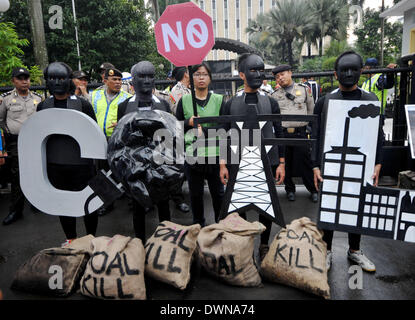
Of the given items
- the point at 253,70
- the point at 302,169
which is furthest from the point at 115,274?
the point at 302,169

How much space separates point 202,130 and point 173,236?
939 millimetres

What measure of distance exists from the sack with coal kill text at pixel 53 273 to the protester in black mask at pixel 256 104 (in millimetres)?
1347

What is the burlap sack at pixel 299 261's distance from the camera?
93.7 inches

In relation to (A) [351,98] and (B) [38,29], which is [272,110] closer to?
(A) [351,98]

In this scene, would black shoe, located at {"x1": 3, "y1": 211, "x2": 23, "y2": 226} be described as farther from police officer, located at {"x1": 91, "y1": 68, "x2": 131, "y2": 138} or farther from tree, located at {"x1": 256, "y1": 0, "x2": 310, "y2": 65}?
tree, located at {"x1": 256, "y1": 0, "x2": 310, "y2": 65}

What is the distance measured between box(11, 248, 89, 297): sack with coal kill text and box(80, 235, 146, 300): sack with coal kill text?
139mm

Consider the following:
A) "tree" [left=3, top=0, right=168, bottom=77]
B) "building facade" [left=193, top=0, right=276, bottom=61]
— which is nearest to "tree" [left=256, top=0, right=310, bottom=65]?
"building facade" [left=193, top=0, right=276, bottom=61]

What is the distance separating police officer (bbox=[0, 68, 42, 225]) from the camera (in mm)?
4250

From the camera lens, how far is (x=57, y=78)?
2814 millimetres

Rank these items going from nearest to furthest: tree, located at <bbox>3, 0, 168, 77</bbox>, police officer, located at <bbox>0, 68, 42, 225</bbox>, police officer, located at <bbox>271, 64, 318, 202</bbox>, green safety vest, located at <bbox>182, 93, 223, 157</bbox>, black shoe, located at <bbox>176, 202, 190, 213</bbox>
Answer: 1. green safety vest, located at <bbox>182, 93, 223, 157</bbox>
2. police officer, located at <bbox>0, 68, 42, 225</bbox>
3. black shoe, located at <bbox>176, 202, 190, 213</bbox>
4. police officer, located at <bbox>271, 64, 318, 202</bbox>
5. tree, located at <bbox>3, 0, 168, 77</bbox>

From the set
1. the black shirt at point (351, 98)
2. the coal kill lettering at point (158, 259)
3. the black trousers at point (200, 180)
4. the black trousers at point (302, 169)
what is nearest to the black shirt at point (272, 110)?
the black shirt at point (351, 98)
